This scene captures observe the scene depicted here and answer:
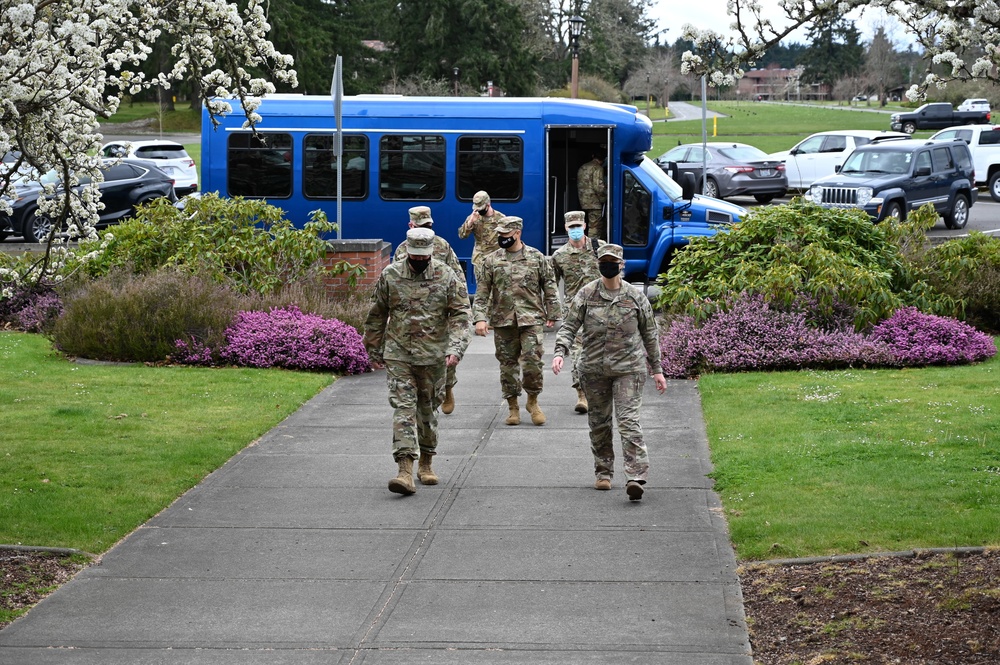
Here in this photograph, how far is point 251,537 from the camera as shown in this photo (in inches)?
314

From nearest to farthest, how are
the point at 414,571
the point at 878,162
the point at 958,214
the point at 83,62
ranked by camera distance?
the point at 414,571 < the point at 83,62 < the point at 878,162 < the point at 958,214

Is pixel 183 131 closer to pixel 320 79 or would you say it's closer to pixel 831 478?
pixel 320 79

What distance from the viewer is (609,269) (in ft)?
29.4

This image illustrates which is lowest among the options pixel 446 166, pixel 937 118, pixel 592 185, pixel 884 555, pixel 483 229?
pixel 884 555

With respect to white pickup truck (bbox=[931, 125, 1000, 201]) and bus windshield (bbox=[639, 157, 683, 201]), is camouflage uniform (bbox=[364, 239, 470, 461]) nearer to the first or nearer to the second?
bus windshield (bbox=[639, 157, 683, 201])

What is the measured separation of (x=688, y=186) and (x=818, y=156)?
57.8 feet

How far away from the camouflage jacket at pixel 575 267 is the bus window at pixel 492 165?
6.96 metres

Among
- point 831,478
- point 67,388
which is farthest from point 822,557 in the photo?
point 67,388

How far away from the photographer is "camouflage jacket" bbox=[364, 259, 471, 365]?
9008mm

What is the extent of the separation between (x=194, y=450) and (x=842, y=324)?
24.4 ft

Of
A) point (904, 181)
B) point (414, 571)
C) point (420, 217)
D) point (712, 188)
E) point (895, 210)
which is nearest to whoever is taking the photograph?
point (414, 571)

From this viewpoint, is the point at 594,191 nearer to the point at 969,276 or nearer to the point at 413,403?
the point at 969,276

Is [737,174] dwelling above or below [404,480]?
above

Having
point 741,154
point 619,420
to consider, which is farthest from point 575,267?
point 741,154
